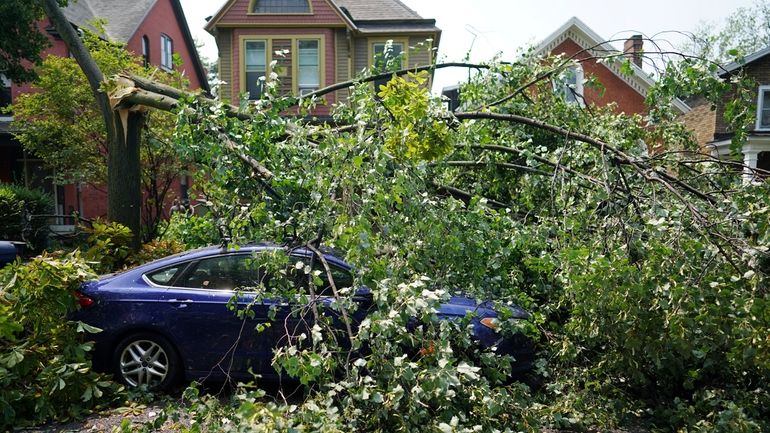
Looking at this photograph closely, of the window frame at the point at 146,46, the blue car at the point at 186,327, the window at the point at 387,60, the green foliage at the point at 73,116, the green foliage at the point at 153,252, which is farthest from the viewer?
the window frame at the point at 146,46

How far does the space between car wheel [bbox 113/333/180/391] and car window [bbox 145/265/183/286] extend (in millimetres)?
477

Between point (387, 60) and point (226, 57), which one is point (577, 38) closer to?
point (226, 57)

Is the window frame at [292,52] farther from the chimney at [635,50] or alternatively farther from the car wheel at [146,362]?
the car wheel at [146,362]

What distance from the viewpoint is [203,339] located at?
18.6 ft

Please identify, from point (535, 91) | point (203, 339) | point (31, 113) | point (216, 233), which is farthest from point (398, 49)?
point (203, 339)

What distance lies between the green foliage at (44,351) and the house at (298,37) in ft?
51.1

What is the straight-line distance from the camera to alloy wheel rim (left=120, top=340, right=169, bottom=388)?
223 inches

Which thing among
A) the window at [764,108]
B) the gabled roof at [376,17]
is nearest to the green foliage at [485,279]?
the gabled roof at [376,17]

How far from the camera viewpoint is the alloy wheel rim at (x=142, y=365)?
223 inches

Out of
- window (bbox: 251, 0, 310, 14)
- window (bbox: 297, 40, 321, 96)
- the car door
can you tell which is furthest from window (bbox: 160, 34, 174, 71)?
the car door

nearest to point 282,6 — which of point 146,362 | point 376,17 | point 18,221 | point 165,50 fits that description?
point 376,17

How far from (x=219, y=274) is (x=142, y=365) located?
3.29ft

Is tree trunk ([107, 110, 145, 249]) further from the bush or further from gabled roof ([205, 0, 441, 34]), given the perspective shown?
gabled roof ([205, 0, 441, 34])

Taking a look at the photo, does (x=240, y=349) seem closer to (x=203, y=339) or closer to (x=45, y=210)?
(x=203, y=339)
